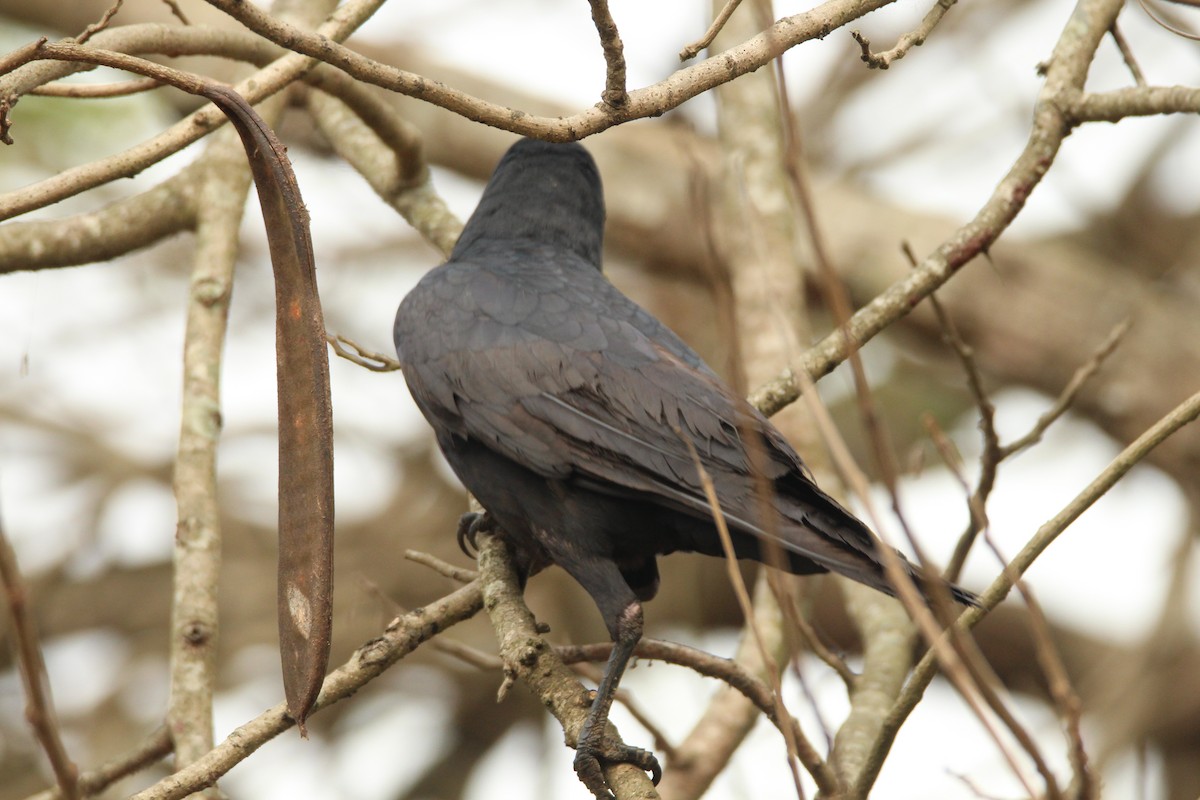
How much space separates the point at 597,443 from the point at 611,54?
46.1 inches

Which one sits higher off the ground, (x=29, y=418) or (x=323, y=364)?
(x=29, y=418)

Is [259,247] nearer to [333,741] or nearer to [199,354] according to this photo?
[333,741]

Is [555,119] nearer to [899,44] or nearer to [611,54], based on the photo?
[611,54]

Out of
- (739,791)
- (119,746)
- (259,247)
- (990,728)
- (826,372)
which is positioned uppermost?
(259,247)

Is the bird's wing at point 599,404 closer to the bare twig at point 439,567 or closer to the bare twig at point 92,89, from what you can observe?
the bare twig at point 439,567

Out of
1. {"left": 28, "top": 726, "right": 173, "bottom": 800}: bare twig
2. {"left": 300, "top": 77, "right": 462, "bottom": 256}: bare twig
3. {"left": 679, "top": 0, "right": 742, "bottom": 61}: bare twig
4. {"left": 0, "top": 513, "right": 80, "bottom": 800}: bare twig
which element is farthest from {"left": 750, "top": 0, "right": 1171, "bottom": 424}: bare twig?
{"left": 0, "top": 513, "right": 80, "bottom": 800}: bare twig

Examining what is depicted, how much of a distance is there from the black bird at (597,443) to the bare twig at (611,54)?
2.55 ft

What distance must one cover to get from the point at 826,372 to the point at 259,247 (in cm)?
482

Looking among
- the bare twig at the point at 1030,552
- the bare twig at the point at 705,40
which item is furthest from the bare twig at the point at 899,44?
the bare twig at the point at 1030,552

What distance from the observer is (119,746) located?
6.19m

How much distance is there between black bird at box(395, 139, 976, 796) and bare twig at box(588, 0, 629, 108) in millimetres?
777

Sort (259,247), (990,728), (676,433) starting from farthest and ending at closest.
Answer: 1. (259,247)
2. (676,433)
3. (990,728)

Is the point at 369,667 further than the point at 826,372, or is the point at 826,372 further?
the point at 826,372

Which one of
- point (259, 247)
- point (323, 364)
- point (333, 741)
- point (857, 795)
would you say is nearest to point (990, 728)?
point (857, 795)
